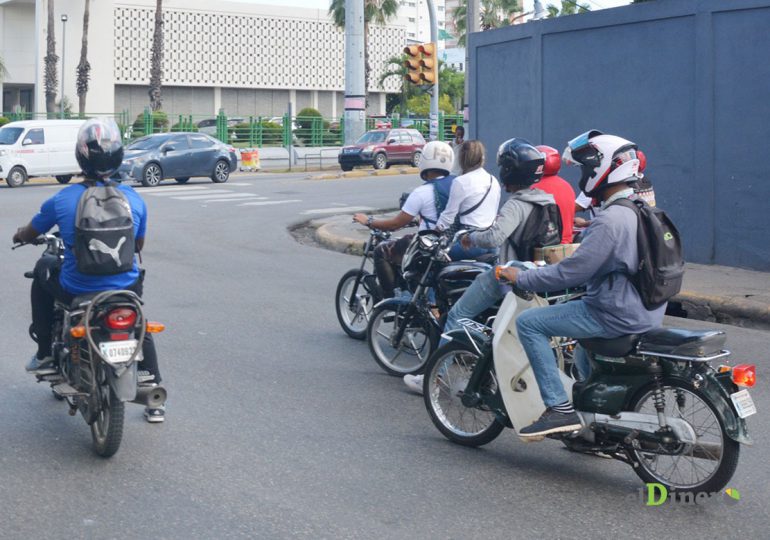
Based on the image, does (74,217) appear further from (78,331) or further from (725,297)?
(725,297)

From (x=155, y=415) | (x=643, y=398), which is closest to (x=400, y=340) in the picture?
(x=155, y=415)

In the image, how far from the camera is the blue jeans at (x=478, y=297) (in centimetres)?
686

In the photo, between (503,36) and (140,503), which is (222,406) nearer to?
(140,503)

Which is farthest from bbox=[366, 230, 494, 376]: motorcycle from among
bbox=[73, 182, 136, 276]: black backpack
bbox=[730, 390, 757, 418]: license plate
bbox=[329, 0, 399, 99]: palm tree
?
bbox=[329, 0, 399, 99]: palm tree

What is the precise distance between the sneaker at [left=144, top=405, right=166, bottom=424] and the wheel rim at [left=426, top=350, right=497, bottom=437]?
5.22 feet

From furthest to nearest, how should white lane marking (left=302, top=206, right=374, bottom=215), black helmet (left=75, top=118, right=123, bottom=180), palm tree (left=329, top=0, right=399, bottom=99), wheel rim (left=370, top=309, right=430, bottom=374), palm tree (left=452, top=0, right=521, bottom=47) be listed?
palm tree (left=452, top=0, right=521, bottom=47)
palm tree (left=329, top=0, right=399, bottom=99)
white lane marking (left=302, top=206, right=374, bottom=215)
wheel rim (left=370, top=309, right=430, bottom=374)
black helmet (left=75, top=118, right=123, bottom=180)

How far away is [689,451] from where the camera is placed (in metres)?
5.22

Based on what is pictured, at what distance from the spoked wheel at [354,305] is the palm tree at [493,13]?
6235 cm

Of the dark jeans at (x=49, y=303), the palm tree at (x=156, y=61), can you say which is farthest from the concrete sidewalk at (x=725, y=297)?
the palm tree at (x=156, y=61)

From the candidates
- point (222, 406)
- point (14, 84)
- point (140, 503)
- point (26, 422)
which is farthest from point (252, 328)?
point (14, 84)

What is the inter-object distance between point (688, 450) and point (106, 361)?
113 inches

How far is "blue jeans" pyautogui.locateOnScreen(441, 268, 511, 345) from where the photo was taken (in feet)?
22.5

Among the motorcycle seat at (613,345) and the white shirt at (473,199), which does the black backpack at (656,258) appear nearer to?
the motorcycle seat at (613,345)

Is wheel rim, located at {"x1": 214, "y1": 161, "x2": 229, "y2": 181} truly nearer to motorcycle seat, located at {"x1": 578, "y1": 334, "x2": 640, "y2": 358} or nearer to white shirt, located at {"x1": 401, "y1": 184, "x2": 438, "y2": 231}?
white shirt, located at {"x1": 401, "y1": 184, "x2": 438, "y2": 231}
